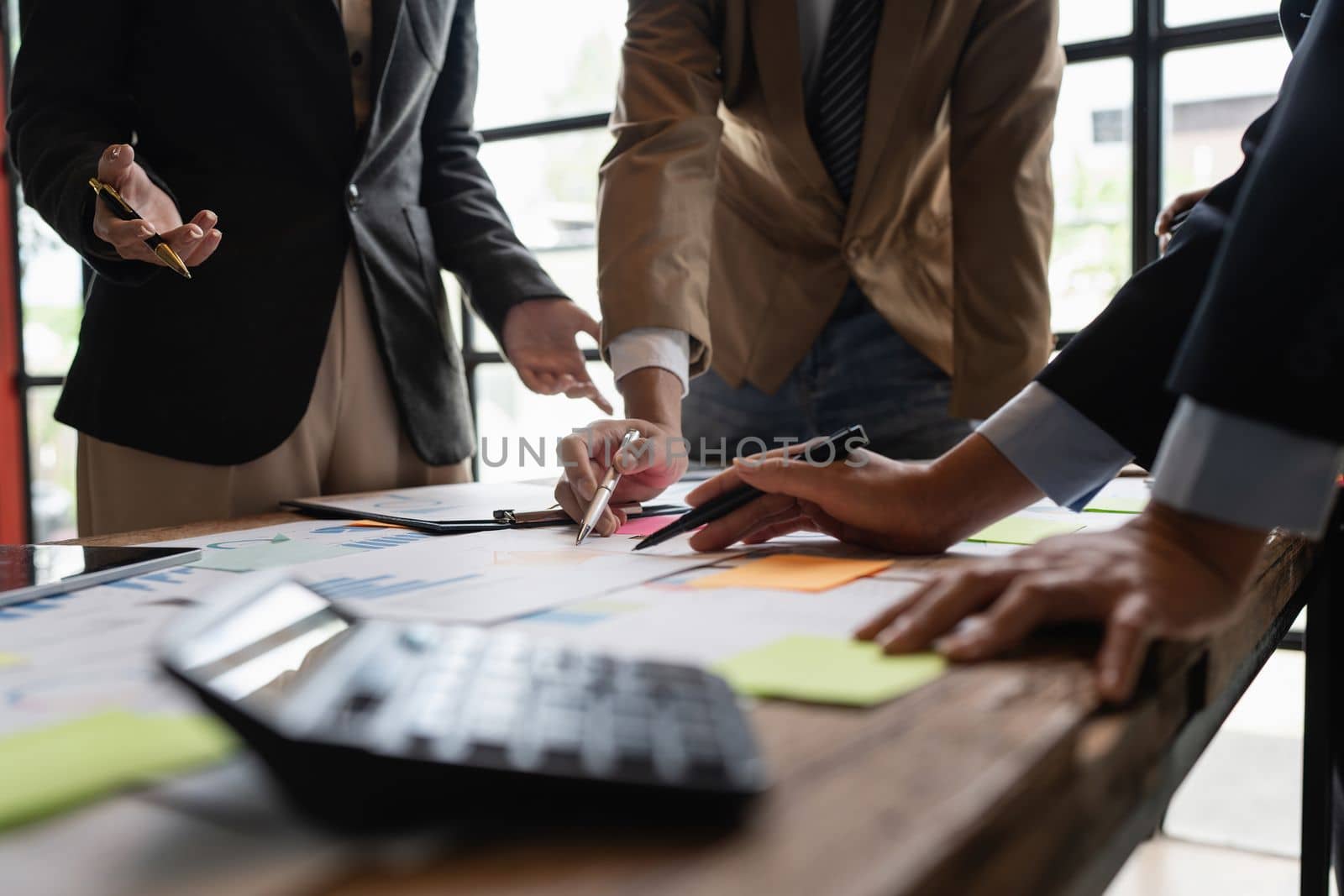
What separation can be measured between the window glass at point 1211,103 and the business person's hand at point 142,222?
2.07 meters

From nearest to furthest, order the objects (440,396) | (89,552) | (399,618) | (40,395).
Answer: (399,618) < (89,552) < (440,396) < (40,395)

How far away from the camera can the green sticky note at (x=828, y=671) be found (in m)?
A: 0.43

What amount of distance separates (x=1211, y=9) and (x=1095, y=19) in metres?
0.24

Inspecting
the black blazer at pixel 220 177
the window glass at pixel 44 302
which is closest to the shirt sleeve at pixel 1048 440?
the black blazer at pixel 220 177

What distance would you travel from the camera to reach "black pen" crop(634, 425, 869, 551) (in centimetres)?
87

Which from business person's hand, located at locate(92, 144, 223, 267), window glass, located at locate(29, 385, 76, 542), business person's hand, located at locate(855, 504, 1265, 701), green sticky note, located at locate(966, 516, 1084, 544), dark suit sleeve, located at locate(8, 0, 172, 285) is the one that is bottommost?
window glass, located at locate(29, 385, 76, 542)

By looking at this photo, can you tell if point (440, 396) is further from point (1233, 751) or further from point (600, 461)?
point (1233, 751)

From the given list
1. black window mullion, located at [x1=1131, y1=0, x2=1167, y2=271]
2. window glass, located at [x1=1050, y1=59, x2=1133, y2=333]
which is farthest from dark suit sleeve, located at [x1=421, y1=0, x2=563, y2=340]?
black window mullion, located at [x1=1131, y1=0, x2=1167, y2=271]

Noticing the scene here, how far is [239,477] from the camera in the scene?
4.31 ft

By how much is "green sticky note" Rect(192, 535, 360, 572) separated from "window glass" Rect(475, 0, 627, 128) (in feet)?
7.65

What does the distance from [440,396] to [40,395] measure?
3.39 meters

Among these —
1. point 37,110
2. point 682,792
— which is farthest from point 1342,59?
point 37,110

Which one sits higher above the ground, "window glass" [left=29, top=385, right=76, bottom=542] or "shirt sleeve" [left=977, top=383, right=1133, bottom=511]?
"shirt sleeve" [left=977, top=383, right=1133, bottom=511]

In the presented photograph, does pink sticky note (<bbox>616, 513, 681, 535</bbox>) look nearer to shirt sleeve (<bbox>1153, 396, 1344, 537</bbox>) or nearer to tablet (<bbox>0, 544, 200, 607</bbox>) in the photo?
tablet (<bbox>0, 544, 200, 607</bbox>)
